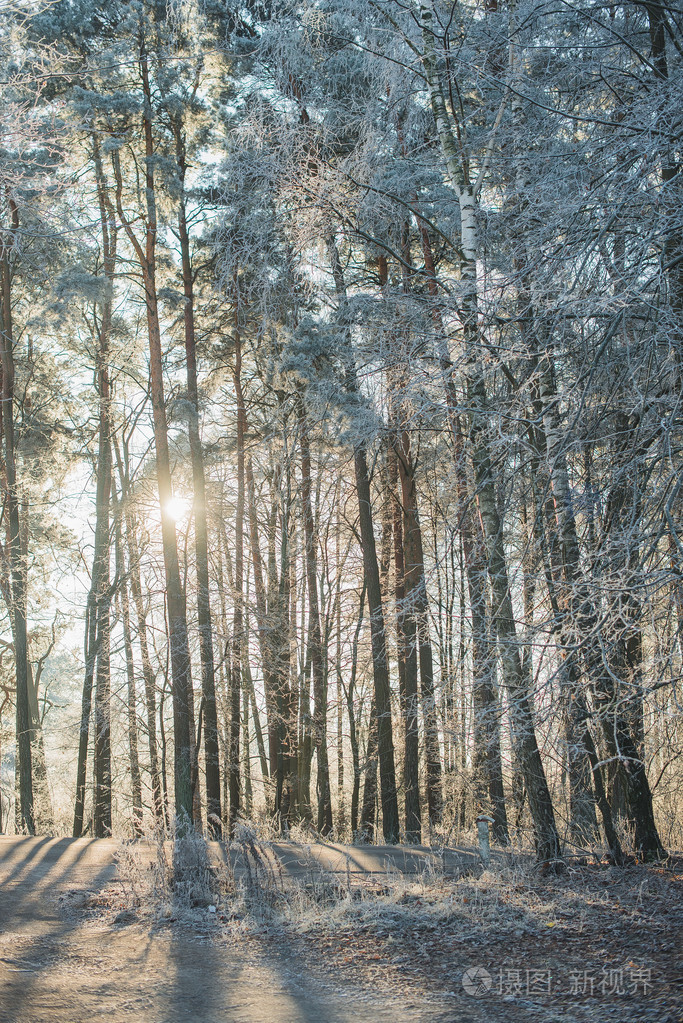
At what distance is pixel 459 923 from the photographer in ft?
17.0

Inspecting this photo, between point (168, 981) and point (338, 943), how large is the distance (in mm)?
1242

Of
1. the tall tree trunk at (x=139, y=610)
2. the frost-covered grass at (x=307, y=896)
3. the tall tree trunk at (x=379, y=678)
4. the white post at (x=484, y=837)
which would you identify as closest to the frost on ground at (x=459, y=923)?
the frost-covered grass at (x=307, y=896)

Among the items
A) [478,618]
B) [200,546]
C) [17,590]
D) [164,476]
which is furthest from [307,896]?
[17,590]

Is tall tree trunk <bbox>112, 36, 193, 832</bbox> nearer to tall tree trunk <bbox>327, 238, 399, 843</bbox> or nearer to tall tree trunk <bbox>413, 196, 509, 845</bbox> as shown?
tall tree trunk <bbox>327, 238, 399, 843</bbox>

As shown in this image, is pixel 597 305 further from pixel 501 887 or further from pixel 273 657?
pixel 273 657

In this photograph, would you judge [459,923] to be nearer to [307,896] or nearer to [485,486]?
[307,896]

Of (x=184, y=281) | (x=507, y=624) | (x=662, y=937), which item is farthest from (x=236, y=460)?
(x=662, y=937)

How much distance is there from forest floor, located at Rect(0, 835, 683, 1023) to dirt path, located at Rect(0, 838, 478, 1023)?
16mm

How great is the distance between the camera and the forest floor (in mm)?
3791

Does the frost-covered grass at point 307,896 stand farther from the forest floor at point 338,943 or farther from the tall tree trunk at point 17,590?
the tall tree trunk at point 17,590

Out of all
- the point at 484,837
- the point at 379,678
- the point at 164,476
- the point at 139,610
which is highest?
the point at 164,476

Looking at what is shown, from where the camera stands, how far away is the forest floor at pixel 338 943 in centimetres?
379

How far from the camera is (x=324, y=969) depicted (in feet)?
14.7

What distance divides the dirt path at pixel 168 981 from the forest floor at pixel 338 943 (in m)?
0.02
